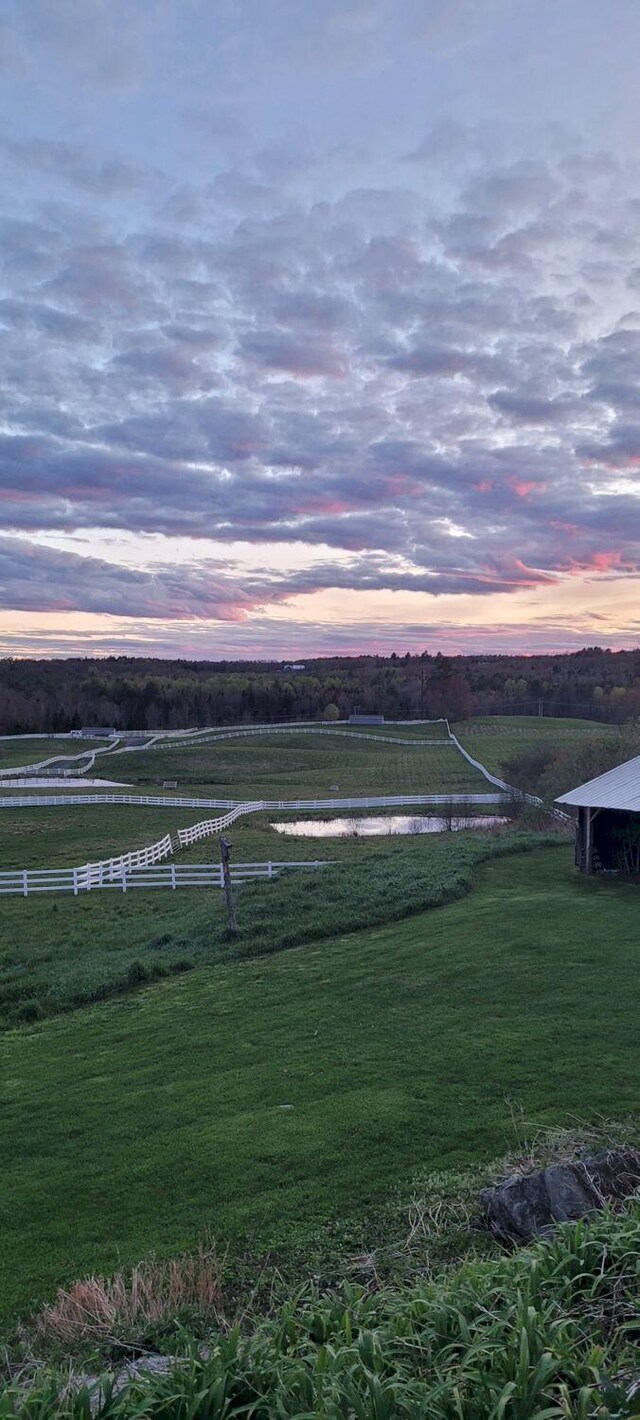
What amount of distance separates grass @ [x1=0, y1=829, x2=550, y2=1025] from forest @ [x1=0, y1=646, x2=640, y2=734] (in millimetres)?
82024

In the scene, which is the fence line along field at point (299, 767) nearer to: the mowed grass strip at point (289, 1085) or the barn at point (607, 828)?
the barn at point (607, 828)

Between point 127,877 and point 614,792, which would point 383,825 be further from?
point 614,792

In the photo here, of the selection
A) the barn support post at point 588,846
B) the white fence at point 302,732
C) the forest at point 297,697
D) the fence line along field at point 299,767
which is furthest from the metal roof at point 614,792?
the forest at point 297,697

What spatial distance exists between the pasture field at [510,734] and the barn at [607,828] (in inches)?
1483

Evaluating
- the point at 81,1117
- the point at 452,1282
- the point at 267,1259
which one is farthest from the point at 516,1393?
the point at 81,1117

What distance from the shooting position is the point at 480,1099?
8969mm

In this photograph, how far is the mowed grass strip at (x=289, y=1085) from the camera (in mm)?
7270

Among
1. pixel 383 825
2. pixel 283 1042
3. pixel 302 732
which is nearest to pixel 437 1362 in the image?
pixel 283 1042

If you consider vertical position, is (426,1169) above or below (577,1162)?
below

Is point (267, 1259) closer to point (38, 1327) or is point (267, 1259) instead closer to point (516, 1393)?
point (38, 1327)

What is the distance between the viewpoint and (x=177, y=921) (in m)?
20.2

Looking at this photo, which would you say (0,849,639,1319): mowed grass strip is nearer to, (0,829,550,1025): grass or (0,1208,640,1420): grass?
(0,829,550,1025): grass

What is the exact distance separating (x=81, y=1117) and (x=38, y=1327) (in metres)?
4.11

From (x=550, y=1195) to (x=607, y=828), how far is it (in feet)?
55.9
